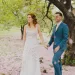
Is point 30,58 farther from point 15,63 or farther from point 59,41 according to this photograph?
point 15,63

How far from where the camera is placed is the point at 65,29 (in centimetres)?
850

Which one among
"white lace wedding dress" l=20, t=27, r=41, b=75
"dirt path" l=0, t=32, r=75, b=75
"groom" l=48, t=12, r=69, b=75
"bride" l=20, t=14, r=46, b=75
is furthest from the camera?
"dirt path" l=0, t=32, r=75, b=75

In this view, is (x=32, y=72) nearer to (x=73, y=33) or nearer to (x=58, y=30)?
(x=58, y=30)

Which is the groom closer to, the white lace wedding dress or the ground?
the white lace wedding dress

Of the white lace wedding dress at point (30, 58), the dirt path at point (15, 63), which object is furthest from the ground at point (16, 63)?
the white lace wedding dress at point (30, 58)

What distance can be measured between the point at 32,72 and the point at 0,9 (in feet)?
81.1

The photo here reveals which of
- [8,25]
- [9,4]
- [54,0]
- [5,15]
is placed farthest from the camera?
[8,25]

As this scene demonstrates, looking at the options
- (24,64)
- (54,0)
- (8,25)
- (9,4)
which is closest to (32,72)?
(24,64)

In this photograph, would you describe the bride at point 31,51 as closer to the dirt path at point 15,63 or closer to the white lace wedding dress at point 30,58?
the white lace wedding dress at point 30,58

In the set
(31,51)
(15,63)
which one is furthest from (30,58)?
(15,63)

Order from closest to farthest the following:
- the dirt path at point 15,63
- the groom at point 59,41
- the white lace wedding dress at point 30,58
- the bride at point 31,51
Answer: the groom at point 59,41 → the bride at point 31,51 → the white lace wedding dress at point 30,58 → the dirt path at point 15,63

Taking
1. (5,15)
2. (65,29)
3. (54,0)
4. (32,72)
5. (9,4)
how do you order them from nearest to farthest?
(65,29)
(32,72)
(54,0)
(9,4)
(5,15)

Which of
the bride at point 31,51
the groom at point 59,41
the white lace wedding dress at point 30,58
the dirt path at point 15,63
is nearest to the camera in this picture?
the groom at point 59,41

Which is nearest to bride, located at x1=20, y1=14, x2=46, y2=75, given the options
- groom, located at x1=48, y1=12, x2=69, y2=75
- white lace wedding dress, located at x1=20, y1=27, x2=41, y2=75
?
white lace wedding dress, located at x1=20, y1=27, x2=41, y2=75
